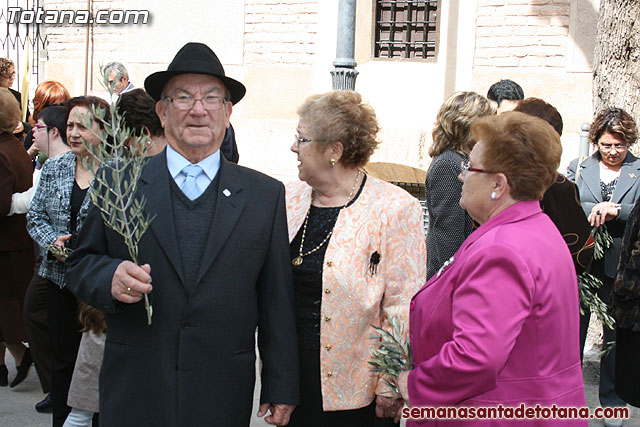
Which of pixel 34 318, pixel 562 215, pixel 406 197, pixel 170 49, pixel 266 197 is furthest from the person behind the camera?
pixel 170 49

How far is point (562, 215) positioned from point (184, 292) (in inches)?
87.5

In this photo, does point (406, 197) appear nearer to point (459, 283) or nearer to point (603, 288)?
point (459, 283)

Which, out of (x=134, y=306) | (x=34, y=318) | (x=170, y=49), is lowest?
(x=34, y=318)

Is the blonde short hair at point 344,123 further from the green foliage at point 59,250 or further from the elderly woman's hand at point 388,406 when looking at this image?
the green foliage at point 59,250

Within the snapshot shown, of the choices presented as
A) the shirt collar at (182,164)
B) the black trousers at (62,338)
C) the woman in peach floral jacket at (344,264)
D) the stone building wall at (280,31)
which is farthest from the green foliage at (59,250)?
the stone building wall at (280,31)

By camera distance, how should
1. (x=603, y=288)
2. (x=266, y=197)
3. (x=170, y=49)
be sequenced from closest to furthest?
(x=266, y=197) < (x=603, y=288) < (x=170, y=49)

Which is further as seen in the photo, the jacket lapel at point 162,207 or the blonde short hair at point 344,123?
the blonde short hair at point 344,123

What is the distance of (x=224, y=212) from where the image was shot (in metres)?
2.94

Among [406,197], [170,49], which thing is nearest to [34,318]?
[406,197]

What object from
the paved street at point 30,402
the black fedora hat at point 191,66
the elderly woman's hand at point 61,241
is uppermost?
the black fedora hat at point 191,66

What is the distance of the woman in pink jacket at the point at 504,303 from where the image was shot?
246 cm

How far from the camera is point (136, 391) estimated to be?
9.55 feet

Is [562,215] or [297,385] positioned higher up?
[562,215]

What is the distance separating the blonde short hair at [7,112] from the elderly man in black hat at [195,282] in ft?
10.3
